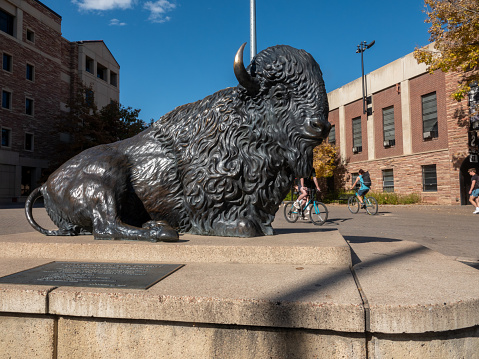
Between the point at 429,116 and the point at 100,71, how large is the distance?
29534mm

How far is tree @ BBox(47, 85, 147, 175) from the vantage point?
26328 mm

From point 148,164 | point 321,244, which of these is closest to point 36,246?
point 148,164

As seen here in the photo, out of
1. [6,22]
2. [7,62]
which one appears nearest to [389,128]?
[7,62]

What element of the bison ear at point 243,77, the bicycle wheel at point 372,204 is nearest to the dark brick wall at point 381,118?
the bicycle wheel at point 372,204

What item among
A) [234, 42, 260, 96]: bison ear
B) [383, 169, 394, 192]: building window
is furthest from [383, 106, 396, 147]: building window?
[234, 42, 260, 96]: bison ear

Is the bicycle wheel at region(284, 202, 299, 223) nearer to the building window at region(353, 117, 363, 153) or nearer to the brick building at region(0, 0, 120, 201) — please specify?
the building window at region(353, 117, 363, 153)

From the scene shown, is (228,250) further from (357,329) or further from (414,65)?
(414,65)

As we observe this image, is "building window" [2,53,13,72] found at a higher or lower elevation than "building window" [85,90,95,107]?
higher

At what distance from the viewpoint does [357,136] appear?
85.5 feet

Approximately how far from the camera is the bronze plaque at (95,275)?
212cm

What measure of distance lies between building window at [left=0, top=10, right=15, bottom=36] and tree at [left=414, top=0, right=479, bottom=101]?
26857mm

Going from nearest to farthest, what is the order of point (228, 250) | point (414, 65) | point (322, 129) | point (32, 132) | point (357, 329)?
1. point (357, 329)
2. point (228, 250)
3. point (322, 129)
4. point (414, 65)
5. point (32, 132)

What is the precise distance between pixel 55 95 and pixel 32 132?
3940 millimetres

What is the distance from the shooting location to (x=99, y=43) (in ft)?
109
